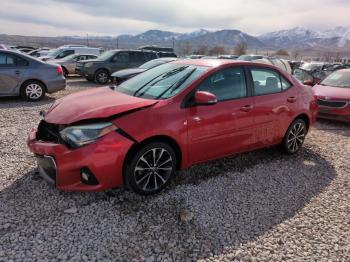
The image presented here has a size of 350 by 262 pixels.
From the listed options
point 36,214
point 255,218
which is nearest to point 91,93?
point 36,214

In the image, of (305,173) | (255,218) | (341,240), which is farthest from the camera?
(305,173)

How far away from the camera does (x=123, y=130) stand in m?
3.56

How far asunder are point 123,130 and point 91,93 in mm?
1298

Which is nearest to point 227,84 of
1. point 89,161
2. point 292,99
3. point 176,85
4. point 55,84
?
point 176,85

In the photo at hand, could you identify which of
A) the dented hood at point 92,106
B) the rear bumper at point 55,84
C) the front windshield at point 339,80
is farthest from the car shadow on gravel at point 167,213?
the rear bumper at point 55,84

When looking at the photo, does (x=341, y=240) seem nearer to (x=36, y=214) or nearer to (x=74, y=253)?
(x=74, y=253)

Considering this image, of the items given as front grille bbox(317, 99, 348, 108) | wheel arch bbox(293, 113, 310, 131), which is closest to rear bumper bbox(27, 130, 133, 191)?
wheel arch bbox(293, 113, 310, 131)

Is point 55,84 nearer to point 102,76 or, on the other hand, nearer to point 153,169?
point 102,76

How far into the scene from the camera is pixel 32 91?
945cm

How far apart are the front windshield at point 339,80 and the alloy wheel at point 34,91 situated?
26.7 feet

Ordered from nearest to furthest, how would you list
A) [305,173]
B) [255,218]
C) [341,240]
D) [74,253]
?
[74,253]
[341,240]
[255,218]
[305,173]

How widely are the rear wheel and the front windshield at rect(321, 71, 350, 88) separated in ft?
30.2

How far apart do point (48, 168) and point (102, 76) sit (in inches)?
462

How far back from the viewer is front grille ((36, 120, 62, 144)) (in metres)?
3.69
